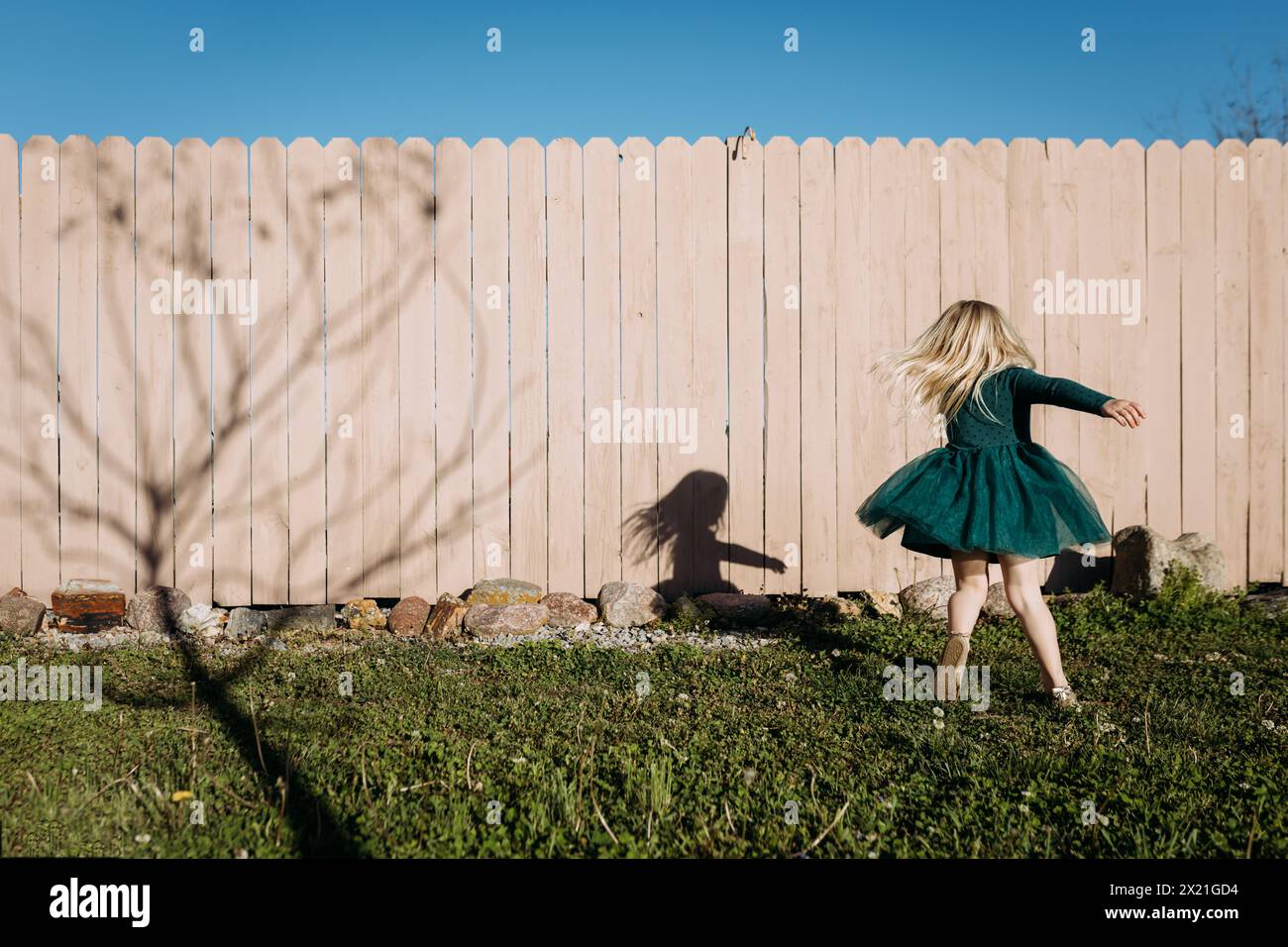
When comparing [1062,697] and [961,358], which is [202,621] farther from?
[1062,697]

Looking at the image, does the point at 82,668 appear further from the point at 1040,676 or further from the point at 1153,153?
the point at 1153,153

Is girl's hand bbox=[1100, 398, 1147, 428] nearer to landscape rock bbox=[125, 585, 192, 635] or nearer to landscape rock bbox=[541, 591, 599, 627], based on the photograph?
landscape rock bbox=[541, 591, 599, 627]

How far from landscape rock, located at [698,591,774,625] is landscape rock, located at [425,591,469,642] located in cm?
140

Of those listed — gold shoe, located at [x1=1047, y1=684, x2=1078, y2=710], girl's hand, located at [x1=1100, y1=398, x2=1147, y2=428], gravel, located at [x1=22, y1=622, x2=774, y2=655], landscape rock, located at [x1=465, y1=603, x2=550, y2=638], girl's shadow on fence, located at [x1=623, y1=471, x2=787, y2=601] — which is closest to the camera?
girl's hand, located at [x1=1100, y1=398, x2=1147, y2=428]

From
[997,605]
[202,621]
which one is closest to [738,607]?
[997,605]

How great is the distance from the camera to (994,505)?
3312mm

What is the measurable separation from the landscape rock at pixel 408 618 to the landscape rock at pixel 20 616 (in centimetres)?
197

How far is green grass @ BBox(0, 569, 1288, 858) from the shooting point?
209 centimetres

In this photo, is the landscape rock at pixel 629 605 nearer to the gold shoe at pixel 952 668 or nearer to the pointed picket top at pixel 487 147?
the gold shoe at pixel 952 668

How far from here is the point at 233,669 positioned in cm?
376

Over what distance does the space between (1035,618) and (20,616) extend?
5.21 m

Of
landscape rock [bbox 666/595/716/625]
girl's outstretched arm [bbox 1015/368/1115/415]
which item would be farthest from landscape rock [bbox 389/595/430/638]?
girl's outstretched arm [bbox 1015/368/1115/415]

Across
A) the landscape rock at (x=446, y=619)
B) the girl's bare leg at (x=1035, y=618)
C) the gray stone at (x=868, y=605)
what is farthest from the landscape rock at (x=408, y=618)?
the girl's bare leg at (x=1035, y=618)

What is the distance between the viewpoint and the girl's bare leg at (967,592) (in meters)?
3.32
